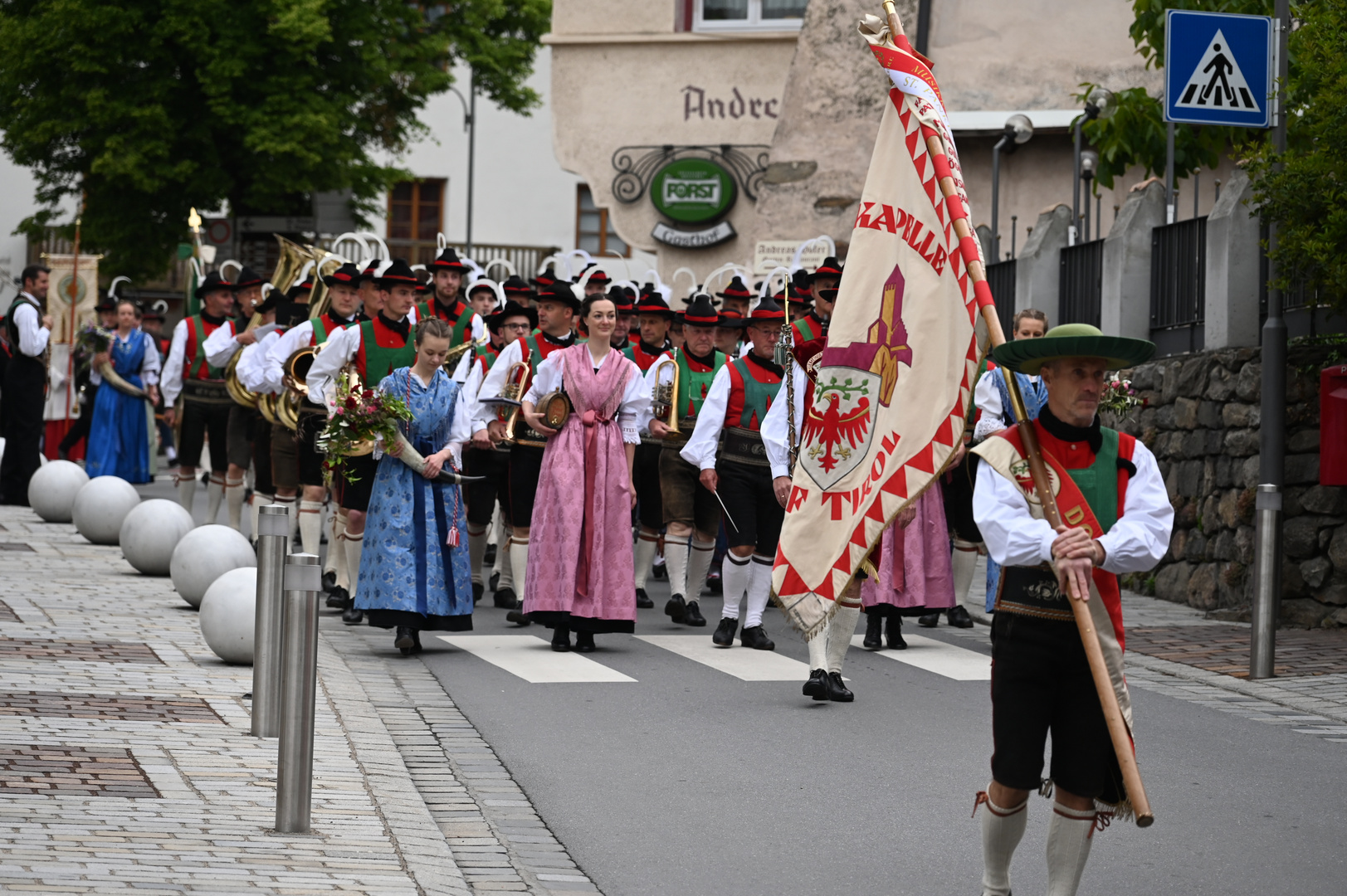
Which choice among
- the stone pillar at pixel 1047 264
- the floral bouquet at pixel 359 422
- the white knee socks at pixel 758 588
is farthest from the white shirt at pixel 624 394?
the stone pillar at pixel 1047 264

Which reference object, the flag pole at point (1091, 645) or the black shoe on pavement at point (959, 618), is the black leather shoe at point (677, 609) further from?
the flag pole at point (1091, 645)

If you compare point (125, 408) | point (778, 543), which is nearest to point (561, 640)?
point (778, 543)

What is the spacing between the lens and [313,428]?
45.4 ft

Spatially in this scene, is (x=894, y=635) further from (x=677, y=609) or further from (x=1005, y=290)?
(x=1005, y=290)

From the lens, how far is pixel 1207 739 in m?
8.95

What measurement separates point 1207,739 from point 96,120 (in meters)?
30.3

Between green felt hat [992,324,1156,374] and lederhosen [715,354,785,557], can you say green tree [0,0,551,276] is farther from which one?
green felt hat [992,324,1156,374]

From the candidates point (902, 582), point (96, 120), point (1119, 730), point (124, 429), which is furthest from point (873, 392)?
point (96, 120)

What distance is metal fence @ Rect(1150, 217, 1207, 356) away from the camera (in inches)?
590

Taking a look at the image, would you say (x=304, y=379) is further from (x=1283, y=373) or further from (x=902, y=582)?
(x=1283, y=373)

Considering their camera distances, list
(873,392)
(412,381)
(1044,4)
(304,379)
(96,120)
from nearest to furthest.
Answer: (873,392) < (412,381) < (304,379) < (1044,4) < (96,120)

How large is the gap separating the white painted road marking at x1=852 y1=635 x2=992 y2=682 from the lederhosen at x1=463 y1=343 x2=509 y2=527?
3.17m

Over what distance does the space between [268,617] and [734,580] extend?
4.38 meters

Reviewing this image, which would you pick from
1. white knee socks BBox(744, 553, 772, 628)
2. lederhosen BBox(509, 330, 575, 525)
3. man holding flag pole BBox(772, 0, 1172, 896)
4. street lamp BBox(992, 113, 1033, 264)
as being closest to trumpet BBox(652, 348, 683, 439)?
lederhosen BBox(509, 330, 575, 525)
